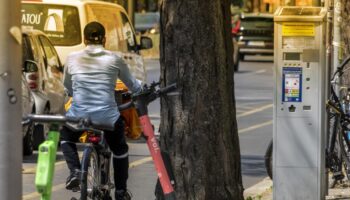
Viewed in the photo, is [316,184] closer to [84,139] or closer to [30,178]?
[84,139]

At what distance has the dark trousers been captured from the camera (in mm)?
8203

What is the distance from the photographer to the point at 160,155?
648 centimetres

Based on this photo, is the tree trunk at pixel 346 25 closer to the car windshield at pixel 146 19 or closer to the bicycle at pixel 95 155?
the bicycle at pixel 95 155

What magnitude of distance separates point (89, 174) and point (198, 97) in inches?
48.5

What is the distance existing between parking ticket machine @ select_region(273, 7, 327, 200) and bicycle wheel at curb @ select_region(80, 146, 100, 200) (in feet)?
5.65

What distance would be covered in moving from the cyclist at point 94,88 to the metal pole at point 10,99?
9.99 feet

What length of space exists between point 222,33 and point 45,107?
720 centimetres

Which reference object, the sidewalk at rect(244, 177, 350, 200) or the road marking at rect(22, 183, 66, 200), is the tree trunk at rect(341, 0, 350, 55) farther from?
the road marking at rect(22, 183, 66, 200)

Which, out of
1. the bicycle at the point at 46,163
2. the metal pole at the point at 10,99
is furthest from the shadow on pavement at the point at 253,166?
the metal pole at the point at 10,99

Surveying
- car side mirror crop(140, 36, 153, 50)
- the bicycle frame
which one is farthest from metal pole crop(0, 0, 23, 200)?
car side mirror crop(140, 36, 153, 50)

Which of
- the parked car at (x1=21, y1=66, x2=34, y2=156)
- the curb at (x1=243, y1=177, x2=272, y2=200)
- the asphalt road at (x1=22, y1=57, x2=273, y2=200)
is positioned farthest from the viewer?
the parked car at (x1=21, y1=66, x2=34, y2=156)

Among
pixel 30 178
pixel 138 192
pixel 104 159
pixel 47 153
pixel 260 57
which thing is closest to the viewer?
pixel 47 153

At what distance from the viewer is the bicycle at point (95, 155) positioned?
5.24 m

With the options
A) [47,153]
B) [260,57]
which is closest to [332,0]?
[47,153]
